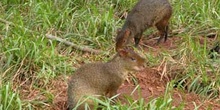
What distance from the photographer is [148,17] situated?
25.7 ft

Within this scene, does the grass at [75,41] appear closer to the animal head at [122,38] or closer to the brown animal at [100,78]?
the animal head at [122,38]

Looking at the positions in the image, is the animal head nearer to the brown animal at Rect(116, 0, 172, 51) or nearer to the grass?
the grass

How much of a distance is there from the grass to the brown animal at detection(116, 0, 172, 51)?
0.24 meters

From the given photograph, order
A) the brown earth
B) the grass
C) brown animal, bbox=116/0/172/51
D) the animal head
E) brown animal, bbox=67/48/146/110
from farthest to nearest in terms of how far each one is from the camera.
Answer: brown animal, bbox=116/0/172/51, the animal head, the grass, the brown earth, brown animal, bbox=67/48/146/110

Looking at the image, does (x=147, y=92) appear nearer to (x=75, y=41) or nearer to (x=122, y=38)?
(x=122, y=38)

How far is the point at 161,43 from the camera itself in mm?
7824

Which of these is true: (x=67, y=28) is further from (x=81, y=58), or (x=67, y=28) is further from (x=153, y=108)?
(x=153, y=108)

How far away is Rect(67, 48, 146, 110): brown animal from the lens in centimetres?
515

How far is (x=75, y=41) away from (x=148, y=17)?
1171mm

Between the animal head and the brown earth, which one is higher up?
the animal head

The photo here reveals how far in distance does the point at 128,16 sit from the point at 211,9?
1280 mm

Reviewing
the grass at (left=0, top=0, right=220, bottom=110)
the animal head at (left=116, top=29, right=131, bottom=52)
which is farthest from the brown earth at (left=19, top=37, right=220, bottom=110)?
the animal head at (left=116, top=29, right=131, bottom=52)

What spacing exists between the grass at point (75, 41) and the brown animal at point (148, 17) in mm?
238

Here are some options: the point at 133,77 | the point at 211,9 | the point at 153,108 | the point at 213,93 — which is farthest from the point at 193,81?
the point at 211,9
